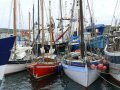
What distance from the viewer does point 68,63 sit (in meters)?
25.1

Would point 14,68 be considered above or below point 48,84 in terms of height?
above

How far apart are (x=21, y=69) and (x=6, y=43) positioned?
17.0m

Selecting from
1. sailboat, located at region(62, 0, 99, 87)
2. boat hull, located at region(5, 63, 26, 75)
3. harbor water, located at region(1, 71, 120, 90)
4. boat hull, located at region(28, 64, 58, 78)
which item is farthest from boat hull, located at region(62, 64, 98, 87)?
boat hull, located at region(5, 63, 26, 75)

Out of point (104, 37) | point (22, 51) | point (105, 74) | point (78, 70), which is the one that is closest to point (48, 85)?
point (78, 70)

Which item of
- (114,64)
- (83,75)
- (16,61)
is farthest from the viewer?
(16,61)

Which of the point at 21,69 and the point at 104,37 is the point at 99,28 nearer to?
the point at 104,37

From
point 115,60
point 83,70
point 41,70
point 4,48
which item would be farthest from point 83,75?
point 4,48

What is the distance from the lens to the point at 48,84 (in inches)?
988

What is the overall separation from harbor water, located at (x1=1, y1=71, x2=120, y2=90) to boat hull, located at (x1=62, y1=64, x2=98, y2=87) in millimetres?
437

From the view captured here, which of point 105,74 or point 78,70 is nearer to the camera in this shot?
point 78,70

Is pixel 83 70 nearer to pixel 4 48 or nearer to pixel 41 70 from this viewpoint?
pixel 41 70

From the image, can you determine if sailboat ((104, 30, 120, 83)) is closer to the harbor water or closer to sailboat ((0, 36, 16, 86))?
the harbor water

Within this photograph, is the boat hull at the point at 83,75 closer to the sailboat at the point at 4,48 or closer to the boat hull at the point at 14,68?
the boat hull at the point at 14,68

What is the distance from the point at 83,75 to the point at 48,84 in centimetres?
434
